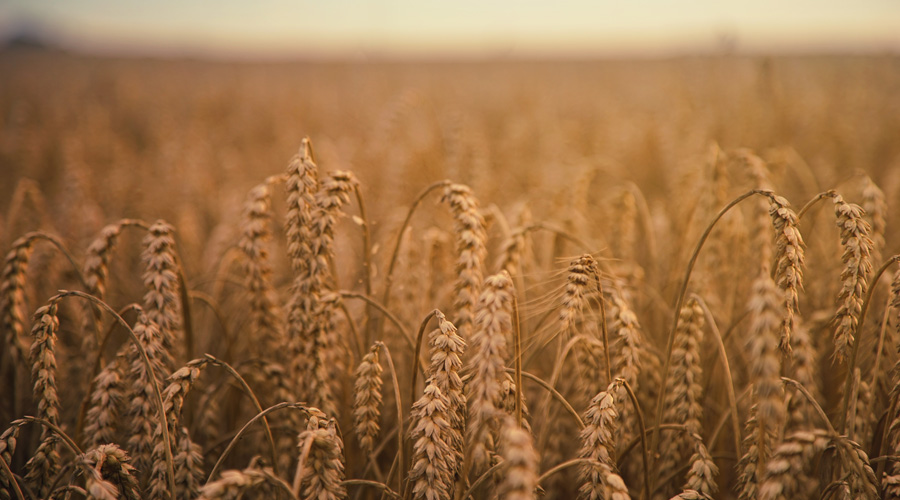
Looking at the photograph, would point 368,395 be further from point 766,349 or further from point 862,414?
point 862,414

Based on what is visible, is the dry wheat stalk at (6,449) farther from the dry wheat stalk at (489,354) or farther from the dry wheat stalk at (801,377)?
the dry wheat stalk at (801,377)

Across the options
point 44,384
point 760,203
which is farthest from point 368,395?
point 760,203

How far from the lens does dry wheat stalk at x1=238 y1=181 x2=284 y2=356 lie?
1.79 metres

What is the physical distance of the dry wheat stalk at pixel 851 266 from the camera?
4.42ft

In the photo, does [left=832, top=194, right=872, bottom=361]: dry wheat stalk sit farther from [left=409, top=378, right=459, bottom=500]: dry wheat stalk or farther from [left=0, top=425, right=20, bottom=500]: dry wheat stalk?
[left=0, top=425, right=20, bottom=500]: dry wheat stalk

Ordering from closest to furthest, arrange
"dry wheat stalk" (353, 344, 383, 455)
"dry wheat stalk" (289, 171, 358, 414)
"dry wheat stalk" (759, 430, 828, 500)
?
1. "dry wheat stalk" (759, 430, 828, 500)
2. "dry wheat stalk" (353, 344, 383, 455)
3. "dry wheat stalk" (289, 171, 358, 414)

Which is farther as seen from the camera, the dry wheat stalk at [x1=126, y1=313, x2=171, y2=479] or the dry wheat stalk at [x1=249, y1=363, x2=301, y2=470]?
the dry wheat stalk at [x1=249, y1=363, x2=301, y2=470]

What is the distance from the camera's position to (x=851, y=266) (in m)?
1.35

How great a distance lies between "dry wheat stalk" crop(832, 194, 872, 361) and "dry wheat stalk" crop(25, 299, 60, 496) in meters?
2.19

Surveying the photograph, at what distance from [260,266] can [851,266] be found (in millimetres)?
1856

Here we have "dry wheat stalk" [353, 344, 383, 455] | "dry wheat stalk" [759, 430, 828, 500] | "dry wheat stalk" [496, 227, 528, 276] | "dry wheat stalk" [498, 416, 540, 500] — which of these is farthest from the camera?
"dry wheat stalk" [496, 227, 528, 276]

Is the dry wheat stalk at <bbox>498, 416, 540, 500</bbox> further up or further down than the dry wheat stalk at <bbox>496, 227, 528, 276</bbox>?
further down

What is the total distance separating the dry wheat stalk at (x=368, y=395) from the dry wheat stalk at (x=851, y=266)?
50.5 inches

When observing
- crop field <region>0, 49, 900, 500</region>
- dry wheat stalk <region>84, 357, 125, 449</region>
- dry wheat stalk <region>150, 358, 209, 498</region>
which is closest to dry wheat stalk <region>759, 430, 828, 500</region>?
crop field <region>0, 49, 900, 500</region>
